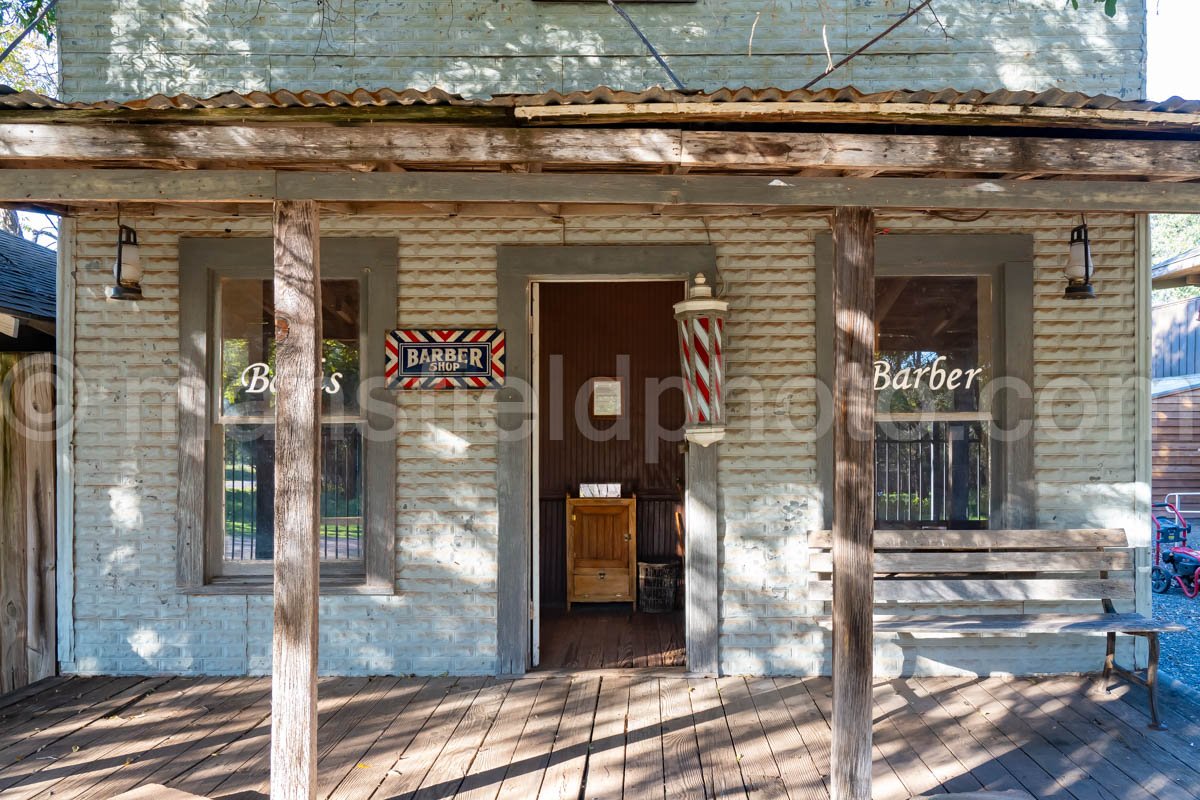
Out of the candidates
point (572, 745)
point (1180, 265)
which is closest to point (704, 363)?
point (572, 745)

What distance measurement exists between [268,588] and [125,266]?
218cm

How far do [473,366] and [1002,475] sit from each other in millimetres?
3508

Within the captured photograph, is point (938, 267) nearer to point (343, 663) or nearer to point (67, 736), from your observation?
point (343, 663)

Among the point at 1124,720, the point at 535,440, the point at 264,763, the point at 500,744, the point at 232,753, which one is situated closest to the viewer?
the point at 264,763

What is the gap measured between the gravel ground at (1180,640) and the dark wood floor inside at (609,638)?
3328 mm

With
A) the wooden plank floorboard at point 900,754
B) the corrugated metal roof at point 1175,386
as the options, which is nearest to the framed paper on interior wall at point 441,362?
the wooden plank floorboard at point 900,754

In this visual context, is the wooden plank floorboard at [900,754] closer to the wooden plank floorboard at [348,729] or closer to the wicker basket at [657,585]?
the wicker basket at [657,585]

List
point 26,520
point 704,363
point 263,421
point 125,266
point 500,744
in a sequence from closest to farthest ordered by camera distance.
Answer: point 500,744 → point 125,266 → point 704,363 → point 26,520 → point 263,421

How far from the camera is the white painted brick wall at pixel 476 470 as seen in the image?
5406 mm

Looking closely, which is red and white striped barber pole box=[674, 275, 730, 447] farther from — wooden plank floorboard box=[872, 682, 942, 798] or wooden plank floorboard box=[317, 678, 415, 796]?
wooden plank floorboard box=[317, 678, 415, 796]

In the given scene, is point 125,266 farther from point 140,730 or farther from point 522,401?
point 140,730

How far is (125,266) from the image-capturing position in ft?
16.5

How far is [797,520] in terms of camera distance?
5441 millimetres

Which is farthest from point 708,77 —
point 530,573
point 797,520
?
point 530,573
